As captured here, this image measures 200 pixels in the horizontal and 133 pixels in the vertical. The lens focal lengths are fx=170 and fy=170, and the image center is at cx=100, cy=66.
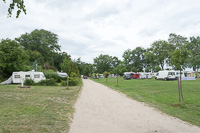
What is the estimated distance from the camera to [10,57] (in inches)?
1075

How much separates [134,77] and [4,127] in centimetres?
4493

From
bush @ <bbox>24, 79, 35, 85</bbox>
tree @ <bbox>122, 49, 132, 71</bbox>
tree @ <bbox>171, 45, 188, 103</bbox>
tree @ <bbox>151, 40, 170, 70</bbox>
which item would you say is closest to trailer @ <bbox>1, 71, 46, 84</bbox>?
bush @ <bbox>24, 79, 35, 85</bbox>

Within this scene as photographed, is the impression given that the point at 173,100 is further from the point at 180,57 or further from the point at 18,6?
the point at 18,6

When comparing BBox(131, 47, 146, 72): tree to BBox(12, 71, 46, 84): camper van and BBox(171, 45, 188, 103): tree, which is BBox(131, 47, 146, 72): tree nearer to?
BBox(12, 71, 46, 84): camper van

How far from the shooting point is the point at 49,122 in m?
4.94

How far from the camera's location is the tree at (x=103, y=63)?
8871cm

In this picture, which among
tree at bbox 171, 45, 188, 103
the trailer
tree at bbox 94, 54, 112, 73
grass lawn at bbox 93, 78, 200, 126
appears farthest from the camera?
tree at bbox 94, 54, 112, 73

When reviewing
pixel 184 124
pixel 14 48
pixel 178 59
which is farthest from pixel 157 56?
pixel 184 124

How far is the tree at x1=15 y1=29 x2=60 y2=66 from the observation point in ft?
166

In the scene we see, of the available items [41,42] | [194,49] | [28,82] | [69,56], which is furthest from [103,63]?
[28,82]

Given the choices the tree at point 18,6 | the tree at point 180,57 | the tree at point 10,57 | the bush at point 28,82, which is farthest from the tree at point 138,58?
the tree at point 18,6

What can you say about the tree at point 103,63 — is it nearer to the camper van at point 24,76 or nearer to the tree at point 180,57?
the camper van at point 24,76

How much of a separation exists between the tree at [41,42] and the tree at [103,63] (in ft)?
117

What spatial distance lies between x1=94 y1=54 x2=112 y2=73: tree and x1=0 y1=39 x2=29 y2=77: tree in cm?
6095
